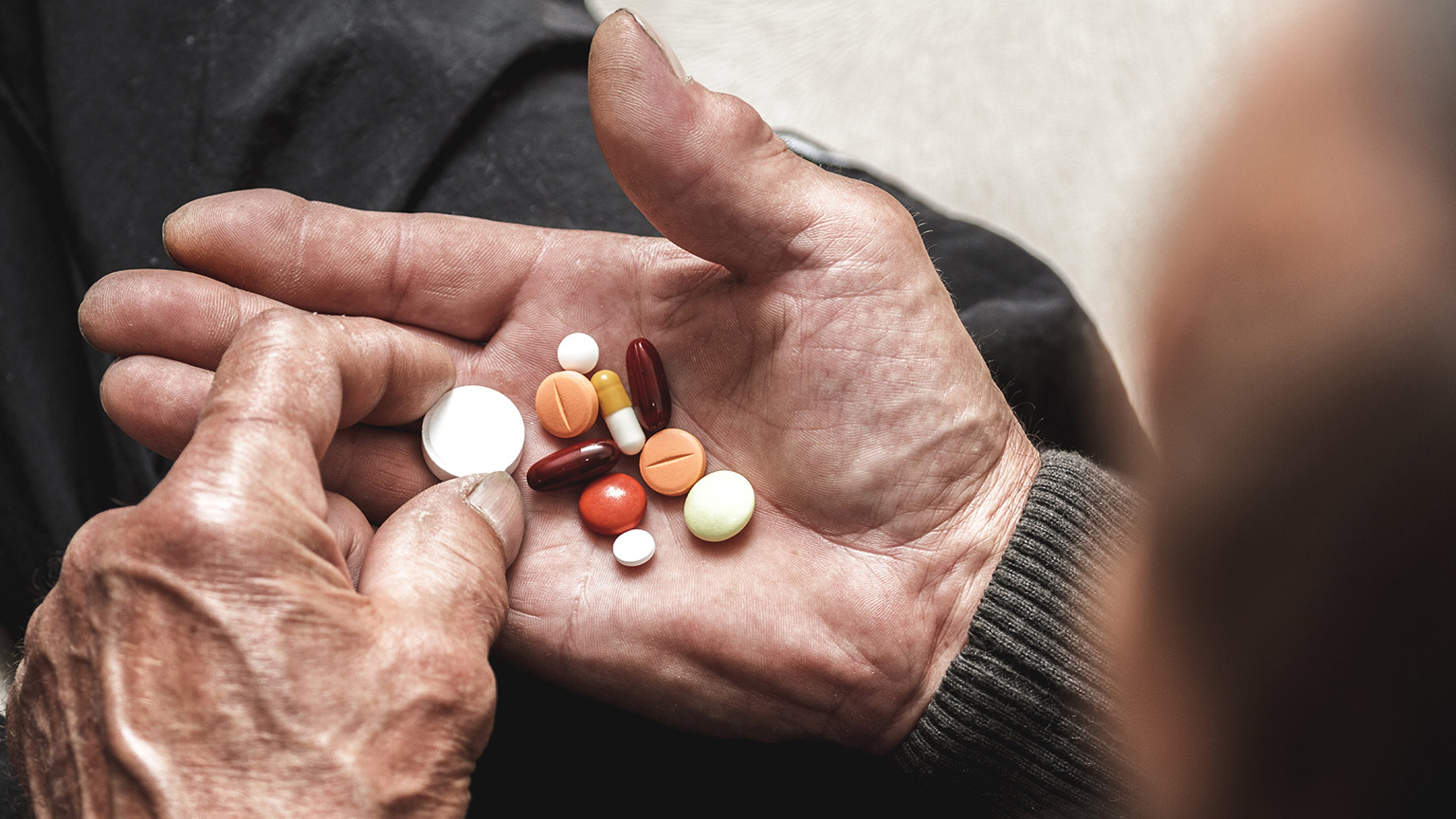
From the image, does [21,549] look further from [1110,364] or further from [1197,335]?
[1110,364]

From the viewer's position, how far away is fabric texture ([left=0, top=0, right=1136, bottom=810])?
1.60 m

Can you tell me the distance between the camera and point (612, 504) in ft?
4.67

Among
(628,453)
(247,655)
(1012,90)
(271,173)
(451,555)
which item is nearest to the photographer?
(247,655)

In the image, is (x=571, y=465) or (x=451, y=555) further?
(x=571, y=465)

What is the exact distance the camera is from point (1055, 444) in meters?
1.91

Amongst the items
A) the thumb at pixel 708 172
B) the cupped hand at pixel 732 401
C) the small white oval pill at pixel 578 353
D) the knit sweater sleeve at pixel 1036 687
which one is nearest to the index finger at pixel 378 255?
the cupped hand at pixel 732 401

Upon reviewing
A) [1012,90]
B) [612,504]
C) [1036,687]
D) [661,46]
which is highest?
[661,46]

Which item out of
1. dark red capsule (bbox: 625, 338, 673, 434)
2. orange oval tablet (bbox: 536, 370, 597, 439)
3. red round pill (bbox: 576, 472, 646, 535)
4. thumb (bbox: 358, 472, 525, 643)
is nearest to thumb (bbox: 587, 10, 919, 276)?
dark red capsule (bbox: 625, 338, 673, 434)

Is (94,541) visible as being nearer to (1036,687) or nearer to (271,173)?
(271,173)

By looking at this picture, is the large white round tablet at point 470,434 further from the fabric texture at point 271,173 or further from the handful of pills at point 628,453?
the fabric texture at point 271,173

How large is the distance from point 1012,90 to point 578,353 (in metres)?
2.11

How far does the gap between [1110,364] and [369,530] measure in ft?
4.87

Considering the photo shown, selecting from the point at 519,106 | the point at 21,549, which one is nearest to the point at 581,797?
the point at 21,549

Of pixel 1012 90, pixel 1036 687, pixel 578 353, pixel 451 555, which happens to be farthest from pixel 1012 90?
pixel 451 555
